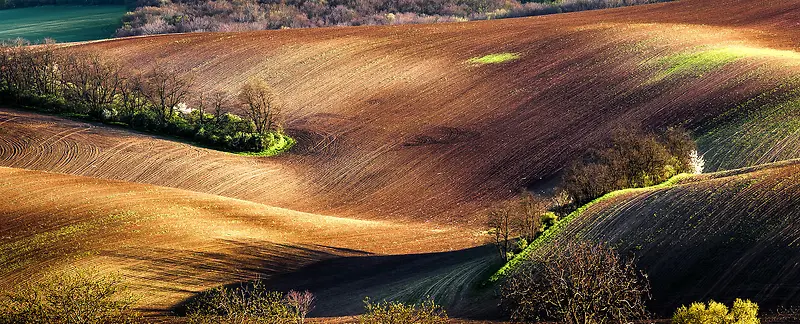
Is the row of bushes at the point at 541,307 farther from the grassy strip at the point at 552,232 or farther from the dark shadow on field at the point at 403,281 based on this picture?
the grassy strip at the point at 552,232

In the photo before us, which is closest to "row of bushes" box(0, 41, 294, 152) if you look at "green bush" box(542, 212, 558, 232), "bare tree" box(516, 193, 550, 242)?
"green bush" box(542, 212, 558, 232)

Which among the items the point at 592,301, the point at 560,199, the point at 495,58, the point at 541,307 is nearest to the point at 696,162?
the point at 560,199

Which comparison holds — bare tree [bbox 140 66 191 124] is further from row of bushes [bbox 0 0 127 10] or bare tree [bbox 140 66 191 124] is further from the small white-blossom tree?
row of bushes [bbox 0 0 127 10]

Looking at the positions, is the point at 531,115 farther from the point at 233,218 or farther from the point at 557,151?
the point at 233,218

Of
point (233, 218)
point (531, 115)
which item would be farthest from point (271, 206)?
point (531, 115)

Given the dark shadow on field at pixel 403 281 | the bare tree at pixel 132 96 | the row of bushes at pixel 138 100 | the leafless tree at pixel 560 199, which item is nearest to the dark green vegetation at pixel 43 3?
the row of bushes at pixel 138 100
